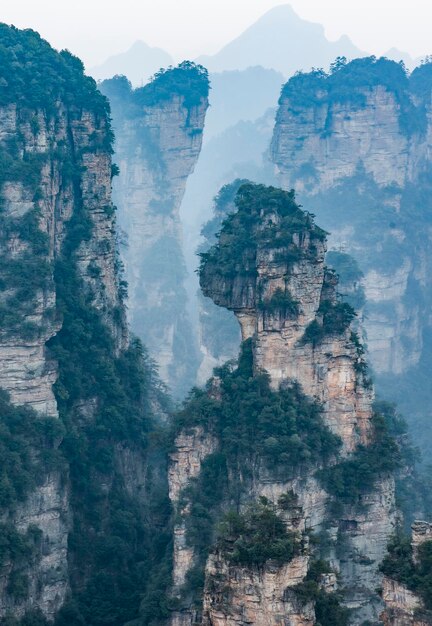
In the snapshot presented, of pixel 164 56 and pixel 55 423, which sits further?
pixel 164 56

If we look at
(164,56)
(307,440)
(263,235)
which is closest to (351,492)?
(307,440)

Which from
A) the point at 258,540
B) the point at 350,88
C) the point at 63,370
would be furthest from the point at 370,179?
the point at 258,540

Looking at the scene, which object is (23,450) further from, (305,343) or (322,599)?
(322,599)

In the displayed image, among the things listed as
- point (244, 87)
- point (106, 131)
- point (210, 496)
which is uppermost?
point (244, 87)

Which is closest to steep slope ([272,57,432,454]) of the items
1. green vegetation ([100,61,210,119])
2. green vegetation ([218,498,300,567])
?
green vegetation ([100,61,210,119])

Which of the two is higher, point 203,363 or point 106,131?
point 106,131

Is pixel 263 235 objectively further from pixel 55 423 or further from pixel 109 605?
pixel 109 605

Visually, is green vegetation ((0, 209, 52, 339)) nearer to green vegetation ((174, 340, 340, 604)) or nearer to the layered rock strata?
Result: green vegetation ((174, 340, 340, 604))
